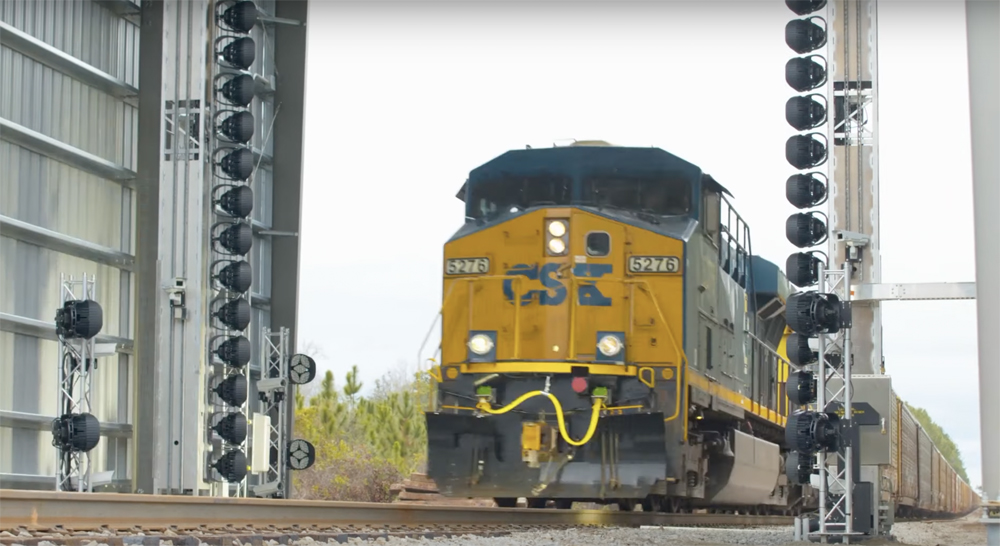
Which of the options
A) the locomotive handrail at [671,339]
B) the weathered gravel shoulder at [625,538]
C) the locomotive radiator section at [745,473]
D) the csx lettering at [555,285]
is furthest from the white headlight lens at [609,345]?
the locomotive radiator section at [745,473]

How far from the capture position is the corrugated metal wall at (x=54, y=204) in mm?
20078

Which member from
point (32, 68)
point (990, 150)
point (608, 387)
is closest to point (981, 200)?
point (990, 150)

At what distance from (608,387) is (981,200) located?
15.6 ft

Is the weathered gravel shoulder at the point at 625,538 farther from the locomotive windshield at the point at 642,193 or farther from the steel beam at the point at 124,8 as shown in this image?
the steel beam at the point at 124,8

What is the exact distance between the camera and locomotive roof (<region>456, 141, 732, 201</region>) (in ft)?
48.2

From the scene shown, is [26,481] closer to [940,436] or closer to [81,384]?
[81,384]

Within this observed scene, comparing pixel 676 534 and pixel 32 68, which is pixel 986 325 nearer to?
pixel 676 534

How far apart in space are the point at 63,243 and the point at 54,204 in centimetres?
62

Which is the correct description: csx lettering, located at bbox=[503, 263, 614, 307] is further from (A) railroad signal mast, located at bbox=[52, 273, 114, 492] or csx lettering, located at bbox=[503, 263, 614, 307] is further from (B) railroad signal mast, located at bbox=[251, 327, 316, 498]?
(B) railroad signal mast, located at bbox=[251, 327, 316, 498]

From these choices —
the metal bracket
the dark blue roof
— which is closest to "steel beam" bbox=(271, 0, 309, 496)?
the metal bracket

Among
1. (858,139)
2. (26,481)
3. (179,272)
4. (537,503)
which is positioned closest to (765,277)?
(858,139)

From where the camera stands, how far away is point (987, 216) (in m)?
10.2

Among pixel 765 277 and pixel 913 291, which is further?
pixel 765 277

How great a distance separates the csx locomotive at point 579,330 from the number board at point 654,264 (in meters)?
0.01
